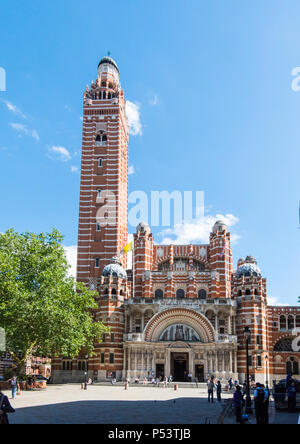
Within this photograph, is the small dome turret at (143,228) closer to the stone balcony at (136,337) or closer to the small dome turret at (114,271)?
the small dome turret at (114,271)

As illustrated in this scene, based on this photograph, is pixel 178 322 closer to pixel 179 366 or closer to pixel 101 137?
pixel 179 366

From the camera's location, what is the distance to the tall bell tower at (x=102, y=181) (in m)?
66.1

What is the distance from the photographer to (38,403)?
26922mm

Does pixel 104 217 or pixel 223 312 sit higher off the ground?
pixel 104 217

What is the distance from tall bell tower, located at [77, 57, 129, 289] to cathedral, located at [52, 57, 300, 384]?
0.15 metres

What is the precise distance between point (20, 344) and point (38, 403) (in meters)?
14.6

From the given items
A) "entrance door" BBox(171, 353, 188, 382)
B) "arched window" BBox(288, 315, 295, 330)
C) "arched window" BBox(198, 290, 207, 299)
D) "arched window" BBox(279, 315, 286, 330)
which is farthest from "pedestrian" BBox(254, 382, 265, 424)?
"arched window" BBox(288, 315, 295, 330)

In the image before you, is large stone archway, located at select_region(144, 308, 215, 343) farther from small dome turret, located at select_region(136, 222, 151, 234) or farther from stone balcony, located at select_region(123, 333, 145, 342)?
small dome turret, located at select_region(136, 222, 151, 234)

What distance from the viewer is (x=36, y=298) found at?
40562mm

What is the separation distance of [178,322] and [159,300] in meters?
Result: 3.68

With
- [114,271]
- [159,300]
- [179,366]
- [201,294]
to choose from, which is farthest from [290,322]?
[114,271]

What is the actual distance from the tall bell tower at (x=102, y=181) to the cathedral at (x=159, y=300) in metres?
0.15
